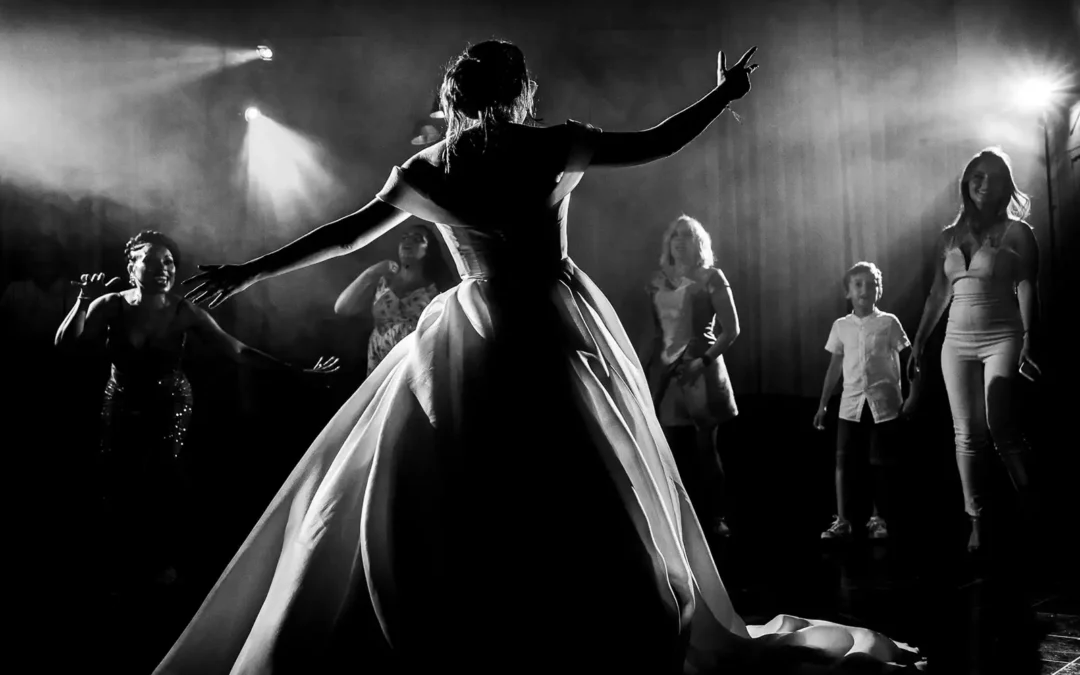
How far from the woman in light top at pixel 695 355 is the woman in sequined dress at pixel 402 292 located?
125cm

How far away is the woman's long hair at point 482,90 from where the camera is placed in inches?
63.6

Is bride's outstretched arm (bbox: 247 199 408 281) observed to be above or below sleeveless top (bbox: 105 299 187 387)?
above

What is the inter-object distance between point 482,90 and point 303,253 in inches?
20.5

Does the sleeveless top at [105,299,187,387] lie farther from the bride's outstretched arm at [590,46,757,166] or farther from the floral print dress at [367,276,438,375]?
the bride's outstretched arm at [590,46,757,166]

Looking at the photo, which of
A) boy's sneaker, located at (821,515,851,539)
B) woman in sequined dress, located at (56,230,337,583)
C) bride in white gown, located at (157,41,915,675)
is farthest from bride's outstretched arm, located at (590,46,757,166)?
boy's sneaker, located at (821,515,851,539)

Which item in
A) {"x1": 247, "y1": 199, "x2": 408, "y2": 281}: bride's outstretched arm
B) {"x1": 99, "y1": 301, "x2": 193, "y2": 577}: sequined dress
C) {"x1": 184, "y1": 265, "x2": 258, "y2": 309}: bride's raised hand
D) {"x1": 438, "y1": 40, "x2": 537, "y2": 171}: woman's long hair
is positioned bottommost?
{"x1": 99, "y1": 301, "x2": 193, "y2": 577}: sequined dress

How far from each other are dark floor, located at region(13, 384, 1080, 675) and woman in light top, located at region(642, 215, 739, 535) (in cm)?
42

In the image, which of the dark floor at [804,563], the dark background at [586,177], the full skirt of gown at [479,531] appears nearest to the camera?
the full skirt of gown at [479,531]

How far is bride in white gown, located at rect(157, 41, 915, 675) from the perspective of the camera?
1375 mm

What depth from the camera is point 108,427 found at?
3355 mm

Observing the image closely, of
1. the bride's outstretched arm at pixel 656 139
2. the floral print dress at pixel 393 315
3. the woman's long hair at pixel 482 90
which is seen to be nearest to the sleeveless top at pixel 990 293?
the bride's outstretched arm at pixel 656 139

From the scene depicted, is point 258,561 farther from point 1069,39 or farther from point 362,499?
point 1069,39

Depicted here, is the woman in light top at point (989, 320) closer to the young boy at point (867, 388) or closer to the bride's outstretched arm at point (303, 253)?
the young boy at point (867, 388)

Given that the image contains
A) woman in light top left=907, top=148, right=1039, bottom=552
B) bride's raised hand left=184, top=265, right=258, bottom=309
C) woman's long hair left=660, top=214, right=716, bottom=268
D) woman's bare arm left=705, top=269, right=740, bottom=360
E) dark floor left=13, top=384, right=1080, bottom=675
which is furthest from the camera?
woman's long hair left=660, top=214, right=716, bottom=268
